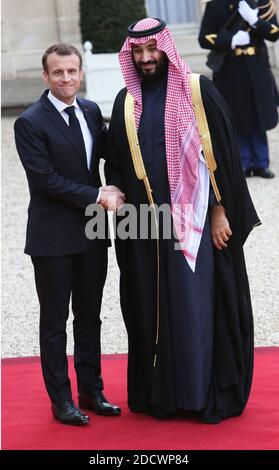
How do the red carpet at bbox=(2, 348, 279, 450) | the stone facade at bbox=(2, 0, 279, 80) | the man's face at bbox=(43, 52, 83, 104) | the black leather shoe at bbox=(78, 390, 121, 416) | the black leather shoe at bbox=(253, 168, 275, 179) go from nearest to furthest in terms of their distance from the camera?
1. the red carpet at bbox=(2, 348, 279, 450)
2. the man's face at bbox=(43, 52, 83, 104)
3. the black leather shoe at bbox=(78, 390, 121, 416)
4. the black leather shoe at bbox=(253, 168, 275, 179)
5. the stone facade at bbox=(2, 0, 279, 80)

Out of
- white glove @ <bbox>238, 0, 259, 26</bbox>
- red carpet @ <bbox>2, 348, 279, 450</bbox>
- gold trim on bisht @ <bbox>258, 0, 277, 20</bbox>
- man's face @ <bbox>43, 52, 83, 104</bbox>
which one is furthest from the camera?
gold trim on bisht @ <bbox>258, 0, 277, 20</bbox>

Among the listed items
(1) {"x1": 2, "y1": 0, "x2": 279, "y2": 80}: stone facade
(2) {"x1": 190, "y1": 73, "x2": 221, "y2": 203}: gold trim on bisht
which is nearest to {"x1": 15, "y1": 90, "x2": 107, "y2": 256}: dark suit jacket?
(2) {"x1": 190, "y1": 73, "x2": 221, "y2": 203}: gold trim on bisht

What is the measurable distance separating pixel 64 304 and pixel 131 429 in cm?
56

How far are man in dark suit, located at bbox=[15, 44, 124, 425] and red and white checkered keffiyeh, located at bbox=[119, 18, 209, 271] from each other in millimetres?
215

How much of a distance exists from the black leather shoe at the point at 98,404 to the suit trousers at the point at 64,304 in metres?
0.15

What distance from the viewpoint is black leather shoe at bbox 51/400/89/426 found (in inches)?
194

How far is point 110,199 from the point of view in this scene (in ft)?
15.9

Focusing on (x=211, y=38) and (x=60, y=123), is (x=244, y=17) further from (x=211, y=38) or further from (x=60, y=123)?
(x=60, y=123)

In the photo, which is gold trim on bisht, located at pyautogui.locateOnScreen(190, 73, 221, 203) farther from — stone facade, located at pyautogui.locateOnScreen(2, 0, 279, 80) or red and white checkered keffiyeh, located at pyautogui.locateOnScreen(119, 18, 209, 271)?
stone facade, located at pyautogui.locateOnScreen(2, 0, 279, 80)

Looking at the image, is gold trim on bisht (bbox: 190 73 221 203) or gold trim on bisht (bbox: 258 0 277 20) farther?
gold trim on bisht (bbox: 258 0 277 20)

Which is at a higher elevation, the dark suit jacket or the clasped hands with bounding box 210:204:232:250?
the dark suit jacket

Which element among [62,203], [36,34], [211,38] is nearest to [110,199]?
[62,203]
